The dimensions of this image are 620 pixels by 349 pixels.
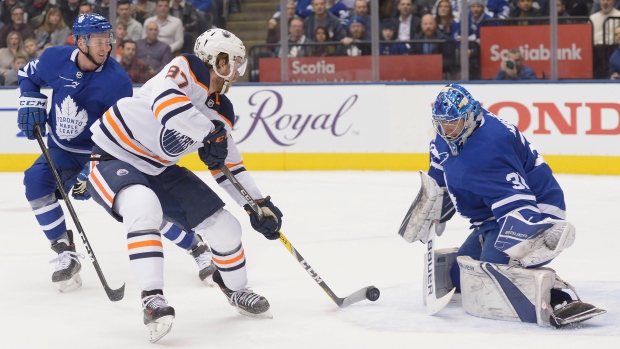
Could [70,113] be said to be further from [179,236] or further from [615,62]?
[615,62]

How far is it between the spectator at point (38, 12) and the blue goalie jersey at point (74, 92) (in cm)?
433

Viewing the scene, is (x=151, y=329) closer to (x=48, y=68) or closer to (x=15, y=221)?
(x=48, y=68)

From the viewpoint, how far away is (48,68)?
4.49 m

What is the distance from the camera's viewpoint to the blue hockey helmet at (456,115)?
11.4 feet

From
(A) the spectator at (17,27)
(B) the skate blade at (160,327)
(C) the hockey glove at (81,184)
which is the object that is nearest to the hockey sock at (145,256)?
(B) the skate blade at (160,327)

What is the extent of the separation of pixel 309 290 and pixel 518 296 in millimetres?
985

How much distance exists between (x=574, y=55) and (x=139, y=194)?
5.09 m

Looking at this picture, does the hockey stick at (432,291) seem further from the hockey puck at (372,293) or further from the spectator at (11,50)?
the spectator at (11,50)

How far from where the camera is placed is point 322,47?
839cm

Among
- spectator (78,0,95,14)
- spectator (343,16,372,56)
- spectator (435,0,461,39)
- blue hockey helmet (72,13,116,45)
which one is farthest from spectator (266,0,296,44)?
blue hockey helmet (72,13,116,45)

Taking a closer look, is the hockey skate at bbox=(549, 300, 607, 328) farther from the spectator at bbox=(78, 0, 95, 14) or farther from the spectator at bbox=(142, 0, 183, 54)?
the spectator at bbox=(78, 0, 95, 14)

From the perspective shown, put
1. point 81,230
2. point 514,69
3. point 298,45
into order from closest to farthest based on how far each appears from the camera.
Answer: point 81,230, point 514,69, point 298,45

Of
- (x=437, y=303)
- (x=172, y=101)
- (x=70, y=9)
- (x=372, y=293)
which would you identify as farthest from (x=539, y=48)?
(x=172, y=101)

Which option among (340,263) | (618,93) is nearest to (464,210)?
(340,263)
